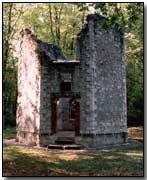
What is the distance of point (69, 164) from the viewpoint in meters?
8.15

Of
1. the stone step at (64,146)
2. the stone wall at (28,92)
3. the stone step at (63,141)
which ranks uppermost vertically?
the stone wall at (28,92)

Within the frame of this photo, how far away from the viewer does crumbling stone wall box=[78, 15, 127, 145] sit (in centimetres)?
1164

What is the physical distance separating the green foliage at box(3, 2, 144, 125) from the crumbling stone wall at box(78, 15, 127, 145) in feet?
1.61

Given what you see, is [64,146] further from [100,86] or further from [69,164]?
[69,164]

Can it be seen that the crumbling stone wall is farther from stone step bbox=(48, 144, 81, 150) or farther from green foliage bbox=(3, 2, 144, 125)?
green foliage bbox=(3, 2, 144, 125)

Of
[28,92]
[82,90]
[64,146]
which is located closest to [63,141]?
[64,146]

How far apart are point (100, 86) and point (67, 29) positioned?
7071mm

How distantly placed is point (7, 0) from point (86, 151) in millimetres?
4757

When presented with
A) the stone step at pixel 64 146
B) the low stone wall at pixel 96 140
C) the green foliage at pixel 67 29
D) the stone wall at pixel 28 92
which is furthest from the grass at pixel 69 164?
the stone wall at pixel 28 92

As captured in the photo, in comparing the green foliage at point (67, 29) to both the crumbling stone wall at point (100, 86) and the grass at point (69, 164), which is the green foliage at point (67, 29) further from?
the grass at point (69, 164)

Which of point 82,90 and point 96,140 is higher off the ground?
point 82,90

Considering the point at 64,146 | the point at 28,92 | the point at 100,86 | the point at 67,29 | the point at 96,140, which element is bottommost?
the point at 64,146

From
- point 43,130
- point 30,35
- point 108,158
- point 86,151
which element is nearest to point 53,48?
point 30,35

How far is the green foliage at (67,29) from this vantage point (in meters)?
7.20
